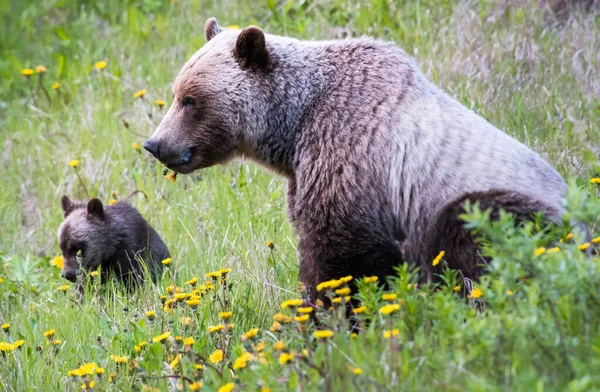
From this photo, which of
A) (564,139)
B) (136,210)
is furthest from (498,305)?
(136,210)

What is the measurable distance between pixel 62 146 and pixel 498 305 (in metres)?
6.64

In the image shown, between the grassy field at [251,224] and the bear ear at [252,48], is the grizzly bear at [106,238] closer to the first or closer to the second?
the grassy field at [251,224]

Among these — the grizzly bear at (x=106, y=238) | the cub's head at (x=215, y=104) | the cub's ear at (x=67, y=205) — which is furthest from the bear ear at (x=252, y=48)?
the cub's ear at (x=67, y=205)

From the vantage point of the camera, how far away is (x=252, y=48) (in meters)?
5.63

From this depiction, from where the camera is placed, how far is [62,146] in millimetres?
9328

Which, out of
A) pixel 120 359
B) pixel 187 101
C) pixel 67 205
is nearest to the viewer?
pixel 120 359

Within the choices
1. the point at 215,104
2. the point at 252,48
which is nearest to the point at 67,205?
the point at 215,104

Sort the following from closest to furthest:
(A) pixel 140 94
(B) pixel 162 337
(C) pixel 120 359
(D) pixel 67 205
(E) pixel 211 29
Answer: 1. (B) pixel 162 337
2. (C) pixel 120 359
3. (E) pixel 211 29
4. (D) pixel 67 205
5. (A) pixel 140 94

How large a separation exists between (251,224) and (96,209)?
155cm

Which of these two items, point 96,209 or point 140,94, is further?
point 140,94

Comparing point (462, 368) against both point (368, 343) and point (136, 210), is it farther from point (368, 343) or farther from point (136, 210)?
point (136, 210)

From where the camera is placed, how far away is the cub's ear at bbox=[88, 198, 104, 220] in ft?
24.7

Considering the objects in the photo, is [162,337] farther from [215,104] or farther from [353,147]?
[215,104]

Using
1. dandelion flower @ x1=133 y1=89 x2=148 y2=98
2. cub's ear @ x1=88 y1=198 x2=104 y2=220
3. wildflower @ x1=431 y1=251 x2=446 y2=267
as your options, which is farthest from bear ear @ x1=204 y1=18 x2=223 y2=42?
dandelion flower @ x1=133 y1=89 x2=148 y2=98
